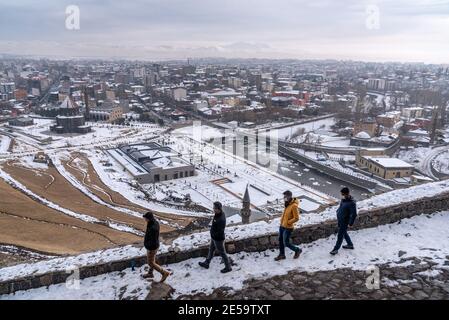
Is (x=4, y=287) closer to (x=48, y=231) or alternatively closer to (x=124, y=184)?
(x=48, y=231)

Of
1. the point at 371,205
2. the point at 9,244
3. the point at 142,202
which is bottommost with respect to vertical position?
the point at 142,202

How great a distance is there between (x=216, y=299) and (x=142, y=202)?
1962cm

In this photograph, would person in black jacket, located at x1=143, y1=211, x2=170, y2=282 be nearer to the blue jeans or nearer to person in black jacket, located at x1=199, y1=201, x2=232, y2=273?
person in black jacket, located at x1=199, y1=201, x2=232, y2=273

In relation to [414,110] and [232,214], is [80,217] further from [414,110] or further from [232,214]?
[414,110]

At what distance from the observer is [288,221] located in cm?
524

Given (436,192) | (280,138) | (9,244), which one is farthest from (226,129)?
(436,192)

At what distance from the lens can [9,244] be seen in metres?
12.8

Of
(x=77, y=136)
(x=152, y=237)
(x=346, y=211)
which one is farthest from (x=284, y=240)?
(x=77, y=136)

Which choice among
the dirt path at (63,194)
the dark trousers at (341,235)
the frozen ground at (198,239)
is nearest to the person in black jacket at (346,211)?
the dark trousers at (341,235)

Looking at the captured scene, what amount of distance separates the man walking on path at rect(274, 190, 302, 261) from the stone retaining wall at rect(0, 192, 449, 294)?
452 millimetres

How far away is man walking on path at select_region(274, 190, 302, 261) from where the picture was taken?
5.18 metres

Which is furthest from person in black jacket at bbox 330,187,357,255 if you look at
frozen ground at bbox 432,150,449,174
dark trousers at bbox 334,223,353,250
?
frozen ground at bbox 432,150,449,174

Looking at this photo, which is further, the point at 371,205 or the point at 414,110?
the point at 414,110
